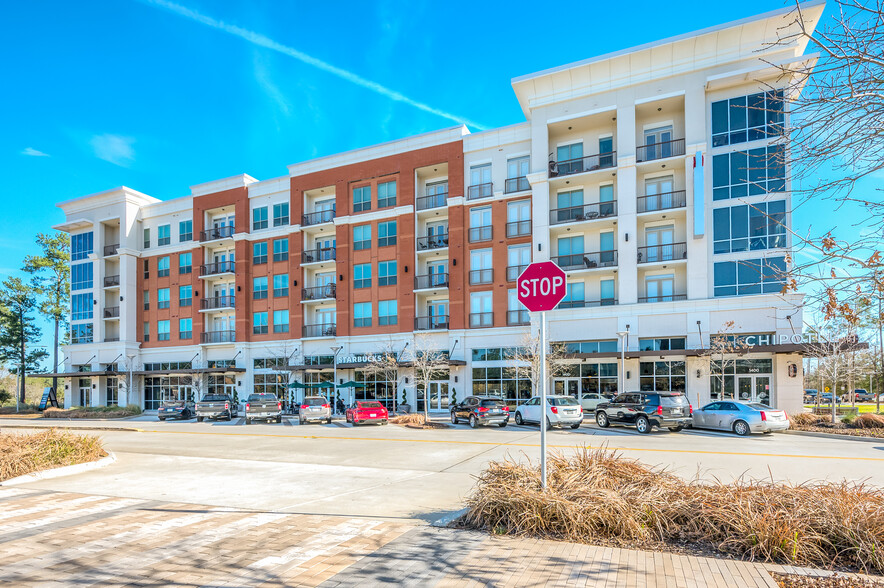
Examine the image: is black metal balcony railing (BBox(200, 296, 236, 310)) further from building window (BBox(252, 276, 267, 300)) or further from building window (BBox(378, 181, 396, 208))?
building window (BBox(378, 181, 396, 208))

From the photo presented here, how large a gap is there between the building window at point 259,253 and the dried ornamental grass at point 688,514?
43.3m

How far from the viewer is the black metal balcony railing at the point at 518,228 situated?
36.9m

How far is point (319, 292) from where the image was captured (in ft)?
146

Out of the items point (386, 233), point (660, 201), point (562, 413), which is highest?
point (660, 201)

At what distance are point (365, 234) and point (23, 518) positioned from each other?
35.7 metres

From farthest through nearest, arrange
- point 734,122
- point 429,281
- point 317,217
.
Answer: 1. point 317,217
2. point 429,281
3. point 734,122

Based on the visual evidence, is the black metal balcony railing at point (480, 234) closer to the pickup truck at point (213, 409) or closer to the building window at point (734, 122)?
the building window at point (734, 122)

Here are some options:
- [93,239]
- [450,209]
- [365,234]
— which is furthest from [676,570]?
[93,239]

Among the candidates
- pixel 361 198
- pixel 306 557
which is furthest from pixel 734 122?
pixel 306 557

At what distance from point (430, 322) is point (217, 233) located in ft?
77.5

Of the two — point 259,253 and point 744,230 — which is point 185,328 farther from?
point 744,230

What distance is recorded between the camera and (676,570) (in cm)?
525

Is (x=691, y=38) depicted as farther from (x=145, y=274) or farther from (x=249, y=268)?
(x=145, y=274)

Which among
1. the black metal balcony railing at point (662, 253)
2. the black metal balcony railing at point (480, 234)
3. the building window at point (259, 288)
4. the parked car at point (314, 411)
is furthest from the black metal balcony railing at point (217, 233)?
the black metal balcony railing at point (662, 253)
